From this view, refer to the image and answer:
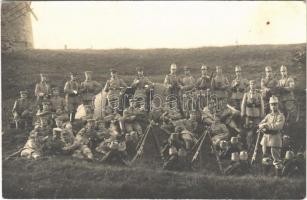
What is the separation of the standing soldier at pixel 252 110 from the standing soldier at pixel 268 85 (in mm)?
240

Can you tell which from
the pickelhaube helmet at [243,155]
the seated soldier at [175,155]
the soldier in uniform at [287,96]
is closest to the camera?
the pickelhaube helmet at [243,155]

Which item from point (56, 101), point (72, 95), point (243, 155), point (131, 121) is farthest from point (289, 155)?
point (56, 101)

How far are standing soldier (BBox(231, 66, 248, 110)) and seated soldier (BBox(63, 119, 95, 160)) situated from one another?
3.68 m

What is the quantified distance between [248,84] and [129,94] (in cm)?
310

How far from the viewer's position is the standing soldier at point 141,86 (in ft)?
50.2

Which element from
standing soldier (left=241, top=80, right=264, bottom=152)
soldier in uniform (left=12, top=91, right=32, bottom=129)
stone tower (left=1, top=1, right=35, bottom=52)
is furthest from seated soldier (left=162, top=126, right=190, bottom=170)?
stone tower (left=1, top=1, right=35, bottom=52)

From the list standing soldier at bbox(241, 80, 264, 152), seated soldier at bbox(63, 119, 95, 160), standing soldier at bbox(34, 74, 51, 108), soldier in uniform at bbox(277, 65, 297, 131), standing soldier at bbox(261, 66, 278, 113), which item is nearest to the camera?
seated soldier at bbox(63, 119, 95, 160)

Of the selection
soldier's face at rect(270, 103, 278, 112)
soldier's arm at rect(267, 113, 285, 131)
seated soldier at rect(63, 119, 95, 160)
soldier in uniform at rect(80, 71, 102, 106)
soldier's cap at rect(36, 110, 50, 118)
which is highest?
soldier in uniform at rect(80, 71, 102, 106)

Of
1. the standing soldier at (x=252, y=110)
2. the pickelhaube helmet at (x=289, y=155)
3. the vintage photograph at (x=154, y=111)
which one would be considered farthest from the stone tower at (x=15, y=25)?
the pickelhaube helmet at (x=289, y=155)

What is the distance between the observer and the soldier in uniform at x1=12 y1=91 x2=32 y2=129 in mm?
15433

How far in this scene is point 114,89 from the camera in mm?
15477

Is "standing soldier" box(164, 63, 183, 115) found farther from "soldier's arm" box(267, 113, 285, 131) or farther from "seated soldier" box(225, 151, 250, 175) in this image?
"soldier's arm" box(267, 113, 285, 131)

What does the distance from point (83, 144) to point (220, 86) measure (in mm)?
3865

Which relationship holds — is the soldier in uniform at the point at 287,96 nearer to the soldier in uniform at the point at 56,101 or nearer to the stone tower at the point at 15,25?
the soldier in uniform at the point at 56,101
